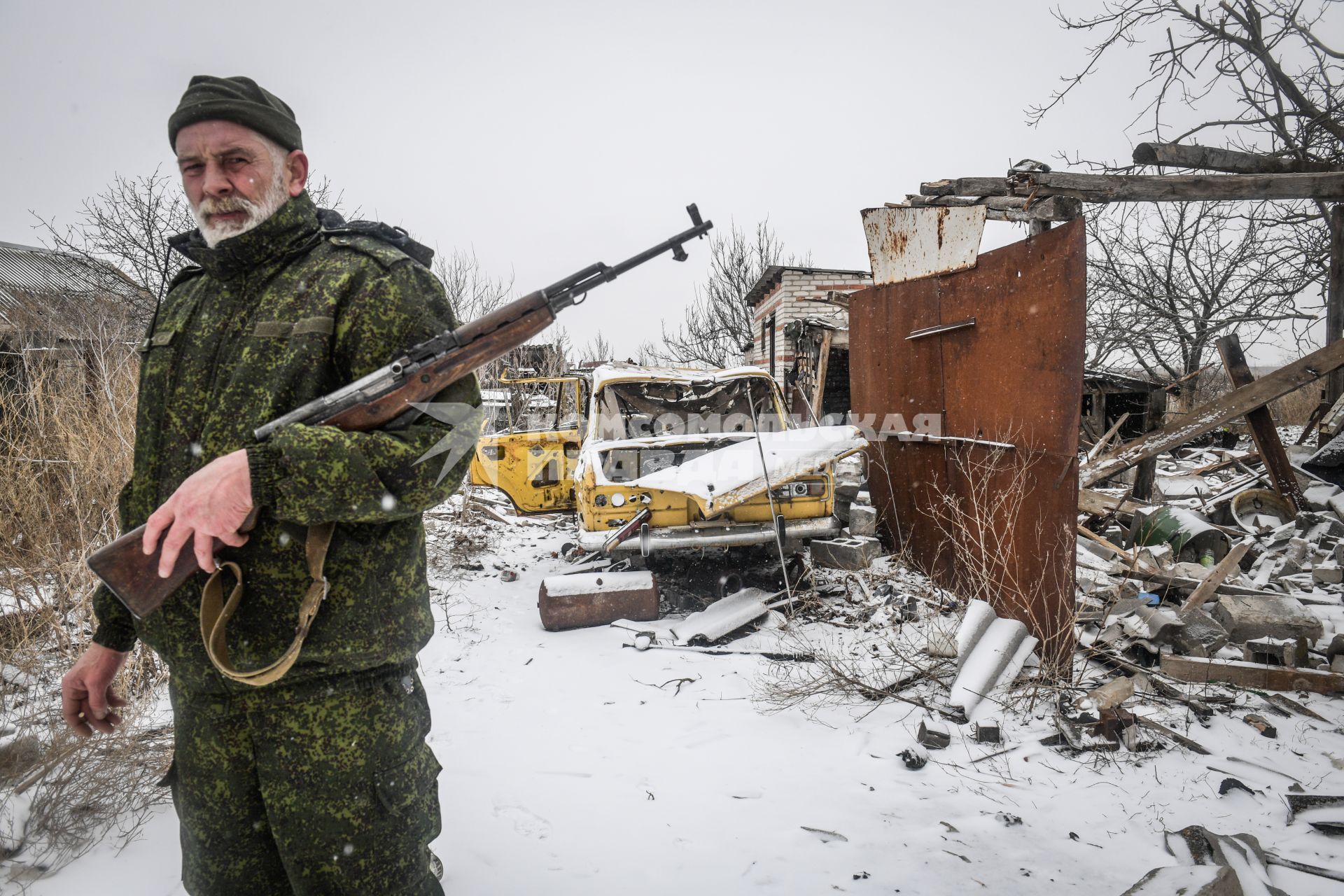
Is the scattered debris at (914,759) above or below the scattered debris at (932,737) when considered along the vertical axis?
below

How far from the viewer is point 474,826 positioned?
7.91 ft

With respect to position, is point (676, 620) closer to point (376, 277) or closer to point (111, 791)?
point (111, 791)

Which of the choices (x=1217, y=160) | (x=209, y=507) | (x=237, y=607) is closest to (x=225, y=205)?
(x=209, y=507)

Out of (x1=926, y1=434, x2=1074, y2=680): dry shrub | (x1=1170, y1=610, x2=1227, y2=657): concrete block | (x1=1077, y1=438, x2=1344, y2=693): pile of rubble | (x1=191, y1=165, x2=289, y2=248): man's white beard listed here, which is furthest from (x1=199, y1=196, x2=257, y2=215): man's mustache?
(x1=1170, y1=610, x2=1227, y2=657): concrete block

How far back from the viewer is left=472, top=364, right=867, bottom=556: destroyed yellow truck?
183 inches

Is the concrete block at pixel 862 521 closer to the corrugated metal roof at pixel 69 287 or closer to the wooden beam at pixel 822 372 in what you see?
the wooden beam at pixel 822 372

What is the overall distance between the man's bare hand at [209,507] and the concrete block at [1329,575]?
21.5 ft

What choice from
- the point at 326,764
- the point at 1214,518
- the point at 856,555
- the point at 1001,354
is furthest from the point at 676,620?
the point at 1214,518

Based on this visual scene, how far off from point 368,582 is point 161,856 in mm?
1927

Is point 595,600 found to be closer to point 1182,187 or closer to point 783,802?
point 783,802

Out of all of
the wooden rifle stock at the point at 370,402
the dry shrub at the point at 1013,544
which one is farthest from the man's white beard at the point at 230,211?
the dry shrub at the point at 1013,544

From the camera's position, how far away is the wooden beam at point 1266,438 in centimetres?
558

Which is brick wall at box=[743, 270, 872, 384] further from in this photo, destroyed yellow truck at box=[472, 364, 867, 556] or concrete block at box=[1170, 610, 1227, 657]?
concrete block at box=[1170, 610, 1227, 657]

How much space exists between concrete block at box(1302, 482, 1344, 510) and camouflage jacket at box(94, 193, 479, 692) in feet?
24.2
